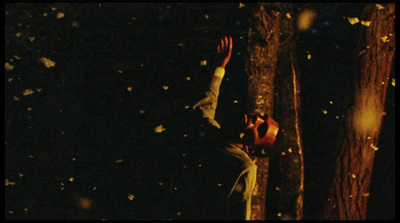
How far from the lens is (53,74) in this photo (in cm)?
560

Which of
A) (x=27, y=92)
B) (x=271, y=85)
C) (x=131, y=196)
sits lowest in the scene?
(x=131, y=196)

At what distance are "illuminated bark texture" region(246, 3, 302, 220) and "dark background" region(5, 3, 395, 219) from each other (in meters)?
0.63

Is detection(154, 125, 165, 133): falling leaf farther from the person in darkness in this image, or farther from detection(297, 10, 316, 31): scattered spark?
detection(297, 10, 316, 31): scattered spark

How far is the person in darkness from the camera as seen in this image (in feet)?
12.0

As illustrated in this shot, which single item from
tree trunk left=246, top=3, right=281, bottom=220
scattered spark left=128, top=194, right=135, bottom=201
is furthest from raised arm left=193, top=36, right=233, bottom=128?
scattered spark left=128, top=194, right=135, bottom=201

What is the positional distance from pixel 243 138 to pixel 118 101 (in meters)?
2.55

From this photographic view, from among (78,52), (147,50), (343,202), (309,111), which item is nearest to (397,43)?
(309,111)

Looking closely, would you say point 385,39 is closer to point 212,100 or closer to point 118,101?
point 212,100

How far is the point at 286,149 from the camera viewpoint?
4.45m

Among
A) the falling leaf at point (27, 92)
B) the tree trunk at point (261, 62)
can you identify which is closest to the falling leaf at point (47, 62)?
the falling leaf at point (27, 92)

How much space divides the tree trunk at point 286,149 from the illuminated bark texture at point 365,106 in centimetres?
42

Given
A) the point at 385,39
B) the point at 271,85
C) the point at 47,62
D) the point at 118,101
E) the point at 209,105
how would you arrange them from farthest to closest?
the point at 118,101 → the point at 47,62 → the point at 271,85 → the point at 385,39 → the point at 209,105

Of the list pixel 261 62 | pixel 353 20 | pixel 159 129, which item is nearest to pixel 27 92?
pixel 159 129

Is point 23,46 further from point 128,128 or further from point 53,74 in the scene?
point 128,128
